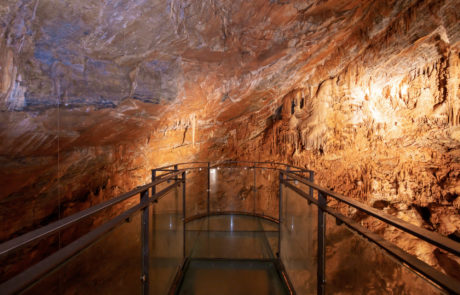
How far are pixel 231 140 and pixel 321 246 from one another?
20.3 ft

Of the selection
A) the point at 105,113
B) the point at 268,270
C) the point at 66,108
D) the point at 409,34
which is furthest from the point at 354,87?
the point at 66,108

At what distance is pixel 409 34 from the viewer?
4547mm

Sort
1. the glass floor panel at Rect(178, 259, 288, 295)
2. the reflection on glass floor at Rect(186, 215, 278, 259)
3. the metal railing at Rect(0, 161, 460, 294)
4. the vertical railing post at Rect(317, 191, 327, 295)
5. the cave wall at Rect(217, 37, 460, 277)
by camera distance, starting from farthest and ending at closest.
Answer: the cave wall at Rect(217, 37, 460, 277), the reflection on glass floor at Rect(186, 215, 278, 259), the glass floor panel at Rect(178, 259, 288, 295), the vertical railing post at Rect(317, 191, 327, 295), the metal railing at Rect(0, 161, 460, 294)

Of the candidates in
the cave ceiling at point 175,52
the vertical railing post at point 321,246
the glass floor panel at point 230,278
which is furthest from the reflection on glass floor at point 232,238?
the cave ceiling at point 175,52

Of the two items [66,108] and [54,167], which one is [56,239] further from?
[66,108]

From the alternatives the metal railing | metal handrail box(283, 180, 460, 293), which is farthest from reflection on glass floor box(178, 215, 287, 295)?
metal handrail box(283, 180, 460, 293)

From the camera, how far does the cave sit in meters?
1.36

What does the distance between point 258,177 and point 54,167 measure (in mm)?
5347

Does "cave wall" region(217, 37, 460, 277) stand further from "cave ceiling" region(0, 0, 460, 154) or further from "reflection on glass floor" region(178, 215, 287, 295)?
"reflection on glass floor" region(178, 215, 287, 295)

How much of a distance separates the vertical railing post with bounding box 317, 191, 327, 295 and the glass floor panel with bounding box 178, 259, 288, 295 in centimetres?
98

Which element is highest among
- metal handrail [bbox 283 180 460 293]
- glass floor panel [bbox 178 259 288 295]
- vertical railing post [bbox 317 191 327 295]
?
metal handrail [bbox 283 180 460 293]

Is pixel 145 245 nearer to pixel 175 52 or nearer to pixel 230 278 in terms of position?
pixel 230 278

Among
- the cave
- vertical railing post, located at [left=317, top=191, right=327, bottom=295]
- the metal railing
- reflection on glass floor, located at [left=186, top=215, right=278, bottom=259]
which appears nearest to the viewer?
the metal railing

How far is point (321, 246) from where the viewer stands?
1.67 metres
